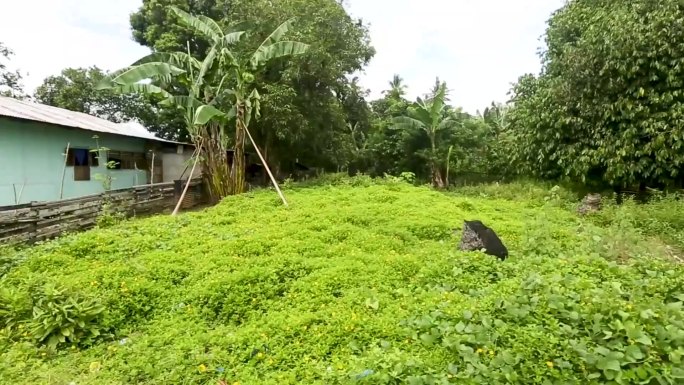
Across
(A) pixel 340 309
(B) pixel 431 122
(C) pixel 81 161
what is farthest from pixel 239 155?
(A) pixel 340 309

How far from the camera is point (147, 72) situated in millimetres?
9164

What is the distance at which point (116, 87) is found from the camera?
911cm

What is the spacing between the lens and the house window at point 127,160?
12355mm

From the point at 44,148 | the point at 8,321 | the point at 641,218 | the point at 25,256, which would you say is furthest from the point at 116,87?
the point at 641,218

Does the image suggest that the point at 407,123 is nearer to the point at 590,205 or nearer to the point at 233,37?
the point at 233,37

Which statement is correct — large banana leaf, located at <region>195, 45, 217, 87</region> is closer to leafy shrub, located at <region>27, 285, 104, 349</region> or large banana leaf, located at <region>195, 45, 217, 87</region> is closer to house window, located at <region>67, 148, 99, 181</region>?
house window, located at <region>67, 148, 99, 181</region>

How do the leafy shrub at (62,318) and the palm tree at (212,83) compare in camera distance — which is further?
the palm tree at (212,83)

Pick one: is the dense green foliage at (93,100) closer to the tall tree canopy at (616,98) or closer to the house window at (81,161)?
the house window at (81,161)

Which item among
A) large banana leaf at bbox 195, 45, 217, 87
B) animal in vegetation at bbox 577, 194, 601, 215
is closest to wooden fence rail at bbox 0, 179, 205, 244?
large banana leaf at bbox 195, 45, 217, 87

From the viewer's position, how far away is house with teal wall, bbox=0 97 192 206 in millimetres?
8766

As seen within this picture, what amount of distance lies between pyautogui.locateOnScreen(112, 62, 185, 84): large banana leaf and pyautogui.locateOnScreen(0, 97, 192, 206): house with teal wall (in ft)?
6.59

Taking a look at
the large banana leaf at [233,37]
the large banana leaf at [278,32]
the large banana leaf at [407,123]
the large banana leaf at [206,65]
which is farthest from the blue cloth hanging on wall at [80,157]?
the large banana leaf at [407,123]

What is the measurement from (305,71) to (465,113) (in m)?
7.55

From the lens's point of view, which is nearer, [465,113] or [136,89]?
[136,89]
